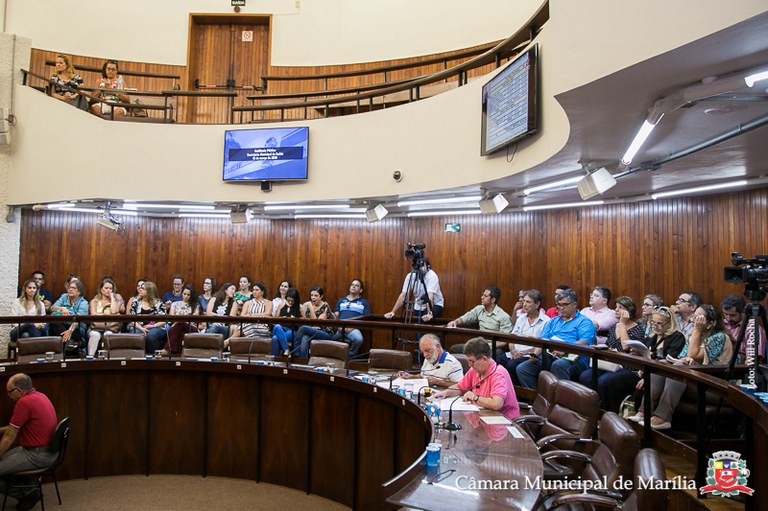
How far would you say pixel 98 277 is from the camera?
9.63 metres

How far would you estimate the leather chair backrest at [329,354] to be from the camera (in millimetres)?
5656

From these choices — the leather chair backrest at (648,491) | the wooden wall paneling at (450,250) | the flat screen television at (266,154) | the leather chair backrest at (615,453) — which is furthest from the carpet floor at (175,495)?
the flat screen television at (266,154)

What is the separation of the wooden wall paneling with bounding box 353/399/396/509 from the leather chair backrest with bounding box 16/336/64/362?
3347 millimetres

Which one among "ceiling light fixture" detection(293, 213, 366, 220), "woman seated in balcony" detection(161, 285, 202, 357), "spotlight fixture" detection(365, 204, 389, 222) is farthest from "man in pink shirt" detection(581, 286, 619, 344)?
"woman seated in balcony" detection(161, 285, 202, 357)

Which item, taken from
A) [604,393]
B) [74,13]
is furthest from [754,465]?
[74,13]

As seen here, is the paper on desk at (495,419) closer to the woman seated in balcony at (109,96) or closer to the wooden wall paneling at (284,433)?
the wooden wall paneling at (284,433)

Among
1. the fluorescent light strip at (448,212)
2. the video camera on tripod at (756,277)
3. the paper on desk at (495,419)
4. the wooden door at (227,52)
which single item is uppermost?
the wooden door at (227,52)

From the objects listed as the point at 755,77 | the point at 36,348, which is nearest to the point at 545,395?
the point at 755,77

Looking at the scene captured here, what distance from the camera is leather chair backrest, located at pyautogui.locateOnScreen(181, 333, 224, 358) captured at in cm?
633

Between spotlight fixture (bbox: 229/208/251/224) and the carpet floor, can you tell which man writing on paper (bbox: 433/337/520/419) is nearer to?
the carpet floor

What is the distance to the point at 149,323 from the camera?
25.8 feet

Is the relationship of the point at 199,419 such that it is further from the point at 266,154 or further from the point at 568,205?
the point at 568,205

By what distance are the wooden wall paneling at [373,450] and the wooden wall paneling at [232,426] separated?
4.66 ft

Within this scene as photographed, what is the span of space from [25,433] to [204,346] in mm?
1900
